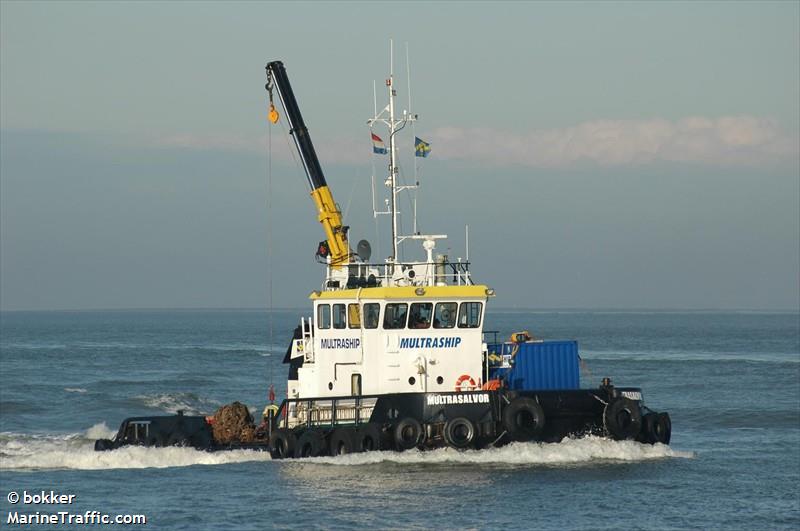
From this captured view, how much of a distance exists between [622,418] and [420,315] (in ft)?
16.0

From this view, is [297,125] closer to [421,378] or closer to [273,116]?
[273,116]

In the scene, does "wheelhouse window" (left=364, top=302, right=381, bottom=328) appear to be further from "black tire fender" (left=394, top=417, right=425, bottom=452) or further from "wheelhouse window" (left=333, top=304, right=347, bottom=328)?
"black tire fender" (left=394, top=417, right=425, bottom=452)

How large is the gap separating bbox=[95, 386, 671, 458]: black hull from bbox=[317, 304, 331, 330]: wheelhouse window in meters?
1.87

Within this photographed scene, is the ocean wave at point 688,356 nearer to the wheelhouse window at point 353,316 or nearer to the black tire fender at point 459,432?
the wheelhouse window at point 353,316

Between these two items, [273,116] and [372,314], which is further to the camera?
[273,116]

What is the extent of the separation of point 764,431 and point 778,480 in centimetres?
1238

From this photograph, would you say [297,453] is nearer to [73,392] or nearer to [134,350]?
[73,392]

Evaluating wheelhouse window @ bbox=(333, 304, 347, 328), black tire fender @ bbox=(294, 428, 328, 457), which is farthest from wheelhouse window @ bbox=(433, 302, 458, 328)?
black tire fender @ bbox=(294, 428, 328, 457)

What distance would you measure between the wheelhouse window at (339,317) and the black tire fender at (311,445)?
2499mm

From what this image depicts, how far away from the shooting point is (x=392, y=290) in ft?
90.5

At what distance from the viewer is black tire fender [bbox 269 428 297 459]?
27.6 meters

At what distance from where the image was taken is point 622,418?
89.5ft

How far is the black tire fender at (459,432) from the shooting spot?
2639cm

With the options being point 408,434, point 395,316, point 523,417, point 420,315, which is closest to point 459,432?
point 408,434
